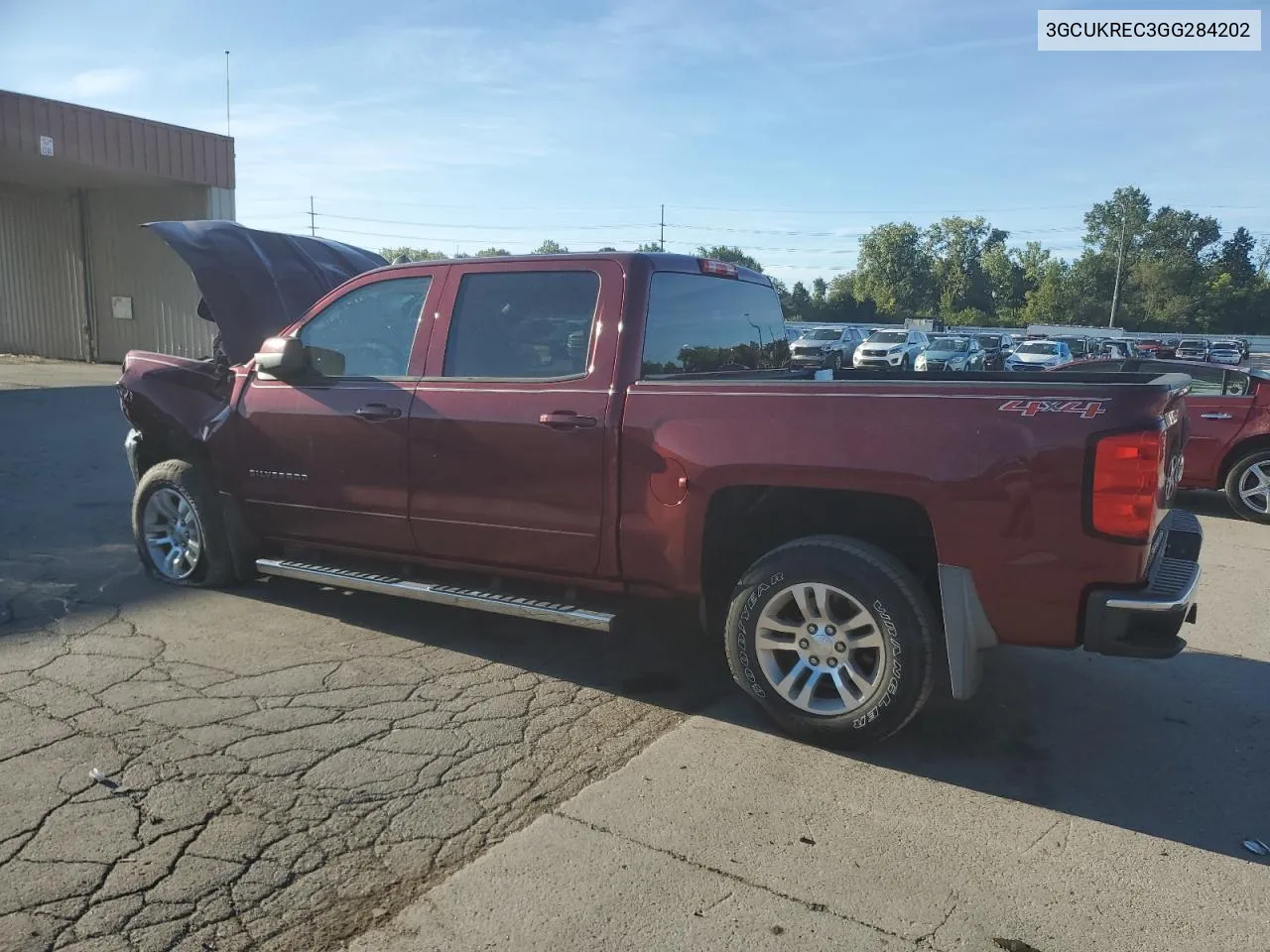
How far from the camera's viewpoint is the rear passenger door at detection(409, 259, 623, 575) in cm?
427

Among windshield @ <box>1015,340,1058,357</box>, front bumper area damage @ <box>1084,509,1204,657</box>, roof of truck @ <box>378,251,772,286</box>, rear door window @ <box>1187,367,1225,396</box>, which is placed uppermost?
roof of truck @ <box>378,251,772,286</box>

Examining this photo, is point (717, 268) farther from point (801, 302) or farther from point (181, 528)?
point (801, 302)

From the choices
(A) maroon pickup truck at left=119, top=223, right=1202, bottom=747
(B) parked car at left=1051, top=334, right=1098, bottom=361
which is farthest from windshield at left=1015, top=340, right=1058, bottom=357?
(A) maroon pickup truck at left=119, top=223, right=1202, bottom=747

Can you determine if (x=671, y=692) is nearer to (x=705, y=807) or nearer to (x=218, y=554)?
(x=705, y=807)

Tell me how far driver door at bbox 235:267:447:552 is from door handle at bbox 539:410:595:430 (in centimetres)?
84

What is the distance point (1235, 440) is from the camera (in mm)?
8984

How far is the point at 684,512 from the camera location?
13.2 feet

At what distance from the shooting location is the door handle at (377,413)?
15.7 ft

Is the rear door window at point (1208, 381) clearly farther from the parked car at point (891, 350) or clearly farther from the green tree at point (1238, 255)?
the green tree at point (1238, 255)

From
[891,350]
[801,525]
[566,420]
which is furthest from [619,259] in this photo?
[891,350]

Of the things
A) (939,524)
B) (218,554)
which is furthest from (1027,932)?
(218,554)

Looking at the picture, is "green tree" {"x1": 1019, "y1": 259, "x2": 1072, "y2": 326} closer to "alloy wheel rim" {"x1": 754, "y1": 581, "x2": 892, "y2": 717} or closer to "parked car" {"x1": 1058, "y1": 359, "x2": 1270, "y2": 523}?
"parked car" {"x1": 1058, "y1": 359, "x2": 1270, "y2": 523}

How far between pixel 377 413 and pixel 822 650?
2.45 metres

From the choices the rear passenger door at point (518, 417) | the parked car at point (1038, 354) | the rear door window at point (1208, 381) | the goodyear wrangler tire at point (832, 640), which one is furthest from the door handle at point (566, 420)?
the parked car at point (1038, 354)
